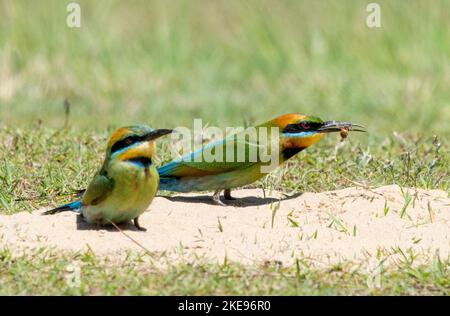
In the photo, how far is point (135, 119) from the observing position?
29.0ft

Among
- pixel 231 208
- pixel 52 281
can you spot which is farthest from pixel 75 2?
pixel 52 281

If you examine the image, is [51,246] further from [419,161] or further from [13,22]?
[13,22]

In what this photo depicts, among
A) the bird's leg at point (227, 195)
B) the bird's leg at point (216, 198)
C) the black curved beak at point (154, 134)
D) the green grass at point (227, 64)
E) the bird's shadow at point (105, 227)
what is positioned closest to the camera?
→ the black curved beak at point (154, 134)

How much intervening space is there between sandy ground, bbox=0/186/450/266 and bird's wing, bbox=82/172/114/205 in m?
0.18

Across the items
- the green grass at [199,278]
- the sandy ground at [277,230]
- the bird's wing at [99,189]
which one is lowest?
the green grass at [199,278]

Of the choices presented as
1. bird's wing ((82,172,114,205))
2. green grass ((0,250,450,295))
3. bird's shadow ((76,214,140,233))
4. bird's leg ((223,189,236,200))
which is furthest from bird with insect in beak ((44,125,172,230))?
bird's leg ((223,189,236,200))

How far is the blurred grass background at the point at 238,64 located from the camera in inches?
374

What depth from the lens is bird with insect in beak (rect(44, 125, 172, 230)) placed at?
178 inches

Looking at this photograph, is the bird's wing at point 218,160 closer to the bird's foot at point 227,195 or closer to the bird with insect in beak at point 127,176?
the bird's foot at point 227,195

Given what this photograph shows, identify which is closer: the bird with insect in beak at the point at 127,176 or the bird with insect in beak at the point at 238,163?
the bird with insect in beak at the point at 127,176

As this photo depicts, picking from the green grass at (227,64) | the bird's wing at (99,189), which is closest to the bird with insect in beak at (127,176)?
the bird's wing at (99,189)

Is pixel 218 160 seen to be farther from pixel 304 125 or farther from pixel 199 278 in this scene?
pixel 199 278

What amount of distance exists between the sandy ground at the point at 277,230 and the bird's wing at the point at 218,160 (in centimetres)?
17

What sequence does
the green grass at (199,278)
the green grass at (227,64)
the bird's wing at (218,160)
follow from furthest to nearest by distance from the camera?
the green grass at (227,64) < the bird's wing at (218,160) < the green grass at (199,278)
